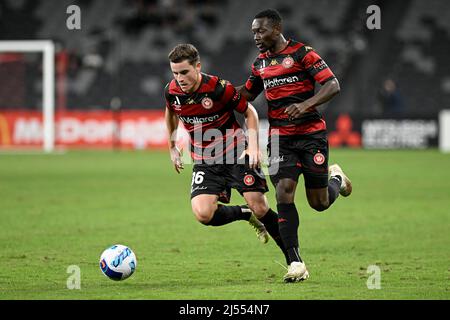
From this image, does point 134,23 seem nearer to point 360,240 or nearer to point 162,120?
point 162,120

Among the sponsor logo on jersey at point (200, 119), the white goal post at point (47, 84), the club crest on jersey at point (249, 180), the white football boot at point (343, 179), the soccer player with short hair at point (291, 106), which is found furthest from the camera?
the white goal post at point (47, 84)

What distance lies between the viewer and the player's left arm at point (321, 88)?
25.2ft

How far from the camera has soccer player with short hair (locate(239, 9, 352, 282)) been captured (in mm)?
7840

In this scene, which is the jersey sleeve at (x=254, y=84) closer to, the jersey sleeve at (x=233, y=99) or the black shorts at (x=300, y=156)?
the jersey sleeve at (x=233, y=99)

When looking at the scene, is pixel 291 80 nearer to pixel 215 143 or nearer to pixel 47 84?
pixel 215 143

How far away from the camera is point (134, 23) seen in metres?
34.6

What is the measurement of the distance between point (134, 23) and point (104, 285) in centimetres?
2798

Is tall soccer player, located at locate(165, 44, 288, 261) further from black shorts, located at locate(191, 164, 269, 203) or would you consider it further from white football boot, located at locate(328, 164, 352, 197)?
white football boot, located at locate(328, 164, 352, 197)

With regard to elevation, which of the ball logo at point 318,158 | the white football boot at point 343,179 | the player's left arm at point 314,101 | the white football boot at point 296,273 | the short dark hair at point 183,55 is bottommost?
the white football boot at point 296,273

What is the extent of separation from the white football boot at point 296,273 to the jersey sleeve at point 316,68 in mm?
1566

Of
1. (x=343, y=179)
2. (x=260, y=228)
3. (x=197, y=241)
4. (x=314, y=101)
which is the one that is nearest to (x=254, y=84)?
(x=314, y=101)

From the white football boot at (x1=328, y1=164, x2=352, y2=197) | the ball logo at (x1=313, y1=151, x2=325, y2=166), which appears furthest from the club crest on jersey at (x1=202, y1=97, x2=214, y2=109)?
the white football boot at (x1=328, y1=164, x2=352, y2=197)

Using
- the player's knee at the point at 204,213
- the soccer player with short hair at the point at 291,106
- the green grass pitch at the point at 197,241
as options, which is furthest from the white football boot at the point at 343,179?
the player's knee at the point at 204,213
